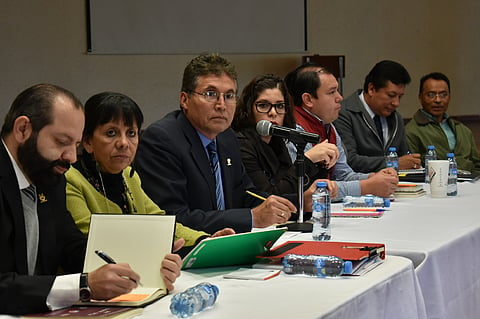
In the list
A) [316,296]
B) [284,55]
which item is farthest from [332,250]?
[284,55]

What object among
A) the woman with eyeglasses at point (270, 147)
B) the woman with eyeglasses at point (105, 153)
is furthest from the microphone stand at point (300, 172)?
the woman with eyeglasses at point (270, 147)

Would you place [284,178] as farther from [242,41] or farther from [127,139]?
[242,41]

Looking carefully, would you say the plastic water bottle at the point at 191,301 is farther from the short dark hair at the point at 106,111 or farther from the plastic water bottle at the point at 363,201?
the plastic water bottle at the point at 363,201

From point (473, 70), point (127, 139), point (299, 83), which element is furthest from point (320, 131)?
point (473, 70)

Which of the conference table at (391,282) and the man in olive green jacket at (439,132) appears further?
the man in olive green jacket at (439,132)

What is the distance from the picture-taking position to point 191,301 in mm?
1845

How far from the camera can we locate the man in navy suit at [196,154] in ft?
10.3

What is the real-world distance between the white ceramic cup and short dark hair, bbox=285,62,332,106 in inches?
33.7

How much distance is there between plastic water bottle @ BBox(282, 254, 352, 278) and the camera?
2256 mm

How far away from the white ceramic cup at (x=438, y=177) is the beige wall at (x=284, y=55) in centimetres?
325

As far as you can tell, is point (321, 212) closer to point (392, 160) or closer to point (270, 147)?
point (270, 147)

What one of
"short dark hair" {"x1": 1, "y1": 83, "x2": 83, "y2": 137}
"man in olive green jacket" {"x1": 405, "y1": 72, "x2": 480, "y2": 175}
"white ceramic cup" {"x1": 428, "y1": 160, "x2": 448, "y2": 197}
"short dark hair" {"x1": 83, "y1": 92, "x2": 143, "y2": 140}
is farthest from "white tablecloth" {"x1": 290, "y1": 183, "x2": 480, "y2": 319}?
"man in olive green jacket" {"x1": 405, "y1": 72, "x2": 480, "y2": 175}

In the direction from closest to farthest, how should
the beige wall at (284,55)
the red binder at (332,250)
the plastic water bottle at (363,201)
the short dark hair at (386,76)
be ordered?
the red binder at (332,250), the plastic water bottle at (363,201), the short dark hair at (386,76), the beige wall at (284,55)

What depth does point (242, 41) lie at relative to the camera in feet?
24.5
